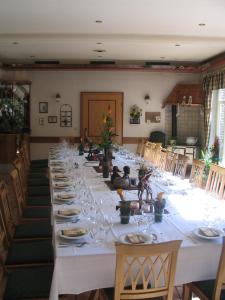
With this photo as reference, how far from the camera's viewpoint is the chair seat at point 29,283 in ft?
7.34

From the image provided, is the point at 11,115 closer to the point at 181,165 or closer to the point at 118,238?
the point at 181,165

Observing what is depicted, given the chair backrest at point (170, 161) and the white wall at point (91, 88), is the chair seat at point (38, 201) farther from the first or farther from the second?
the white wall at point (91, 88)

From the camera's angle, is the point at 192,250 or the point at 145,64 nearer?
the point at 192,250

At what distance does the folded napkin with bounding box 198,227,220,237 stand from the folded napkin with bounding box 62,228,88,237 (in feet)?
2.39

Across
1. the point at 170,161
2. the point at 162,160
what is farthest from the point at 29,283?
the point at 162,160

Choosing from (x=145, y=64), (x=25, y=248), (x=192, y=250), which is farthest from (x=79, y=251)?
(x=145, y=64)

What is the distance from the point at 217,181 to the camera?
13.0 ft

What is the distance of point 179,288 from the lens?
3182mm

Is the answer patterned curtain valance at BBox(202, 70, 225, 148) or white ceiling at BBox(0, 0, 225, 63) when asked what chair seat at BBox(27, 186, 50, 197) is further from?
patterned curtain valance at BBox(202, 70, 225, 148)

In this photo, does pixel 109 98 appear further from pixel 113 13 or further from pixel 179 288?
pixel 179 288

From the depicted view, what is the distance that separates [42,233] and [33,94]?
6484mm

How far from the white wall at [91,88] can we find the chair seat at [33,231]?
609 cm

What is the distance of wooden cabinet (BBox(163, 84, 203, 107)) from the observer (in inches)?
347

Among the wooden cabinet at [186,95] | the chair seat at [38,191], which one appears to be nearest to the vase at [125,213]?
the chair seat at [38,191]
